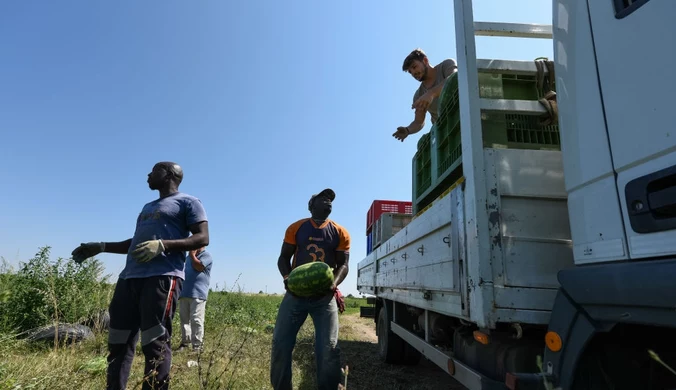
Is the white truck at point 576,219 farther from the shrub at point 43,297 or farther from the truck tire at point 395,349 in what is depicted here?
the shrub at point 43,297

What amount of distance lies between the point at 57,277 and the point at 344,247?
5.94 meters

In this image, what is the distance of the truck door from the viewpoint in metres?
1.31

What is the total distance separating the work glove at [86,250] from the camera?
336 centimetres

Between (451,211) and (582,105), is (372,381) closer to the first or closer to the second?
(451,211)

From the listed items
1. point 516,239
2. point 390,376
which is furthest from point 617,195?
point 390,376

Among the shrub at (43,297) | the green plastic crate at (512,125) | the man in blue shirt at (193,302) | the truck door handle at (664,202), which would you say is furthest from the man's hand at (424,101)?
the shrub at (43,297)

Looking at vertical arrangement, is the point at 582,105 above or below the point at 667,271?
above

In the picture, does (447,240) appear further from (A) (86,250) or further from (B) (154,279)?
(A) (86,250)

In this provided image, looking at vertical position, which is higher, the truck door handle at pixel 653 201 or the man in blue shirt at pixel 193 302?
the truck door handle at pixel 653 201

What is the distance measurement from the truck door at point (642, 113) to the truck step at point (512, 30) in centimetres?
102

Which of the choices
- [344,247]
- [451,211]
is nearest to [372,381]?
[344,247]

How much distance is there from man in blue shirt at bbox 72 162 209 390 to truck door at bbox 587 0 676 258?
286 centimetres

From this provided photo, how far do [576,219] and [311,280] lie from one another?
2.09 m

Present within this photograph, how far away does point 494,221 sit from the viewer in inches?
83.9
